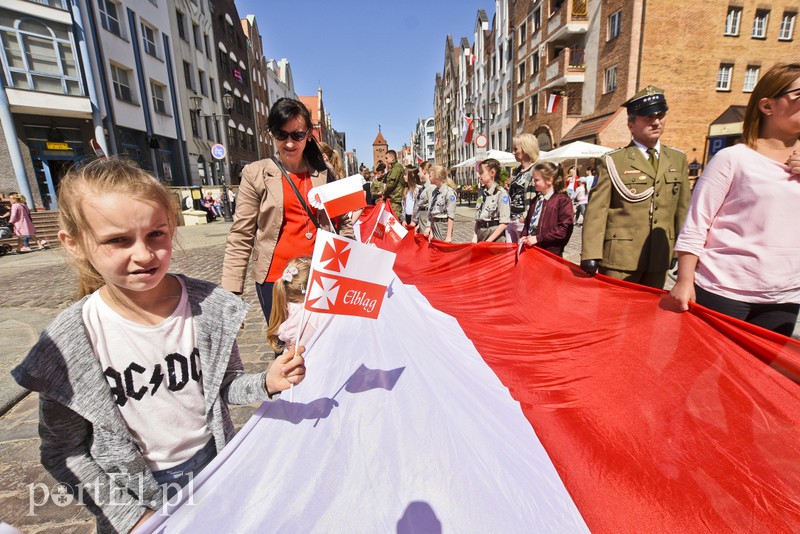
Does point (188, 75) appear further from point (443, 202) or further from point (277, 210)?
point (277, 210)

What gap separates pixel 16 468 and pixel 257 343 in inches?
85.4

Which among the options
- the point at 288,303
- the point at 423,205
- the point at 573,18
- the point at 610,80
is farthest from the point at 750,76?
the point at 288,303

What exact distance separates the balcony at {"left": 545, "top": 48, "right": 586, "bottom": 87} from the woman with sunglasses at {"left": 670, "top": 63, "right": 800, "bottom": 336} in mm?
24022

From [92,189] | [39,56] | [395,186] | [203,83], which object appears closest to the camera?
[92,189]

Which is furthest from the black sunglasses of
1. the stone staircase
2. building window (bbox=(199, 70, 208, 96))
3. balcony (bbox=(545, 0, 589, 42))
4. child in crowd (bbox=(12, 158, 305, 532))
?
building window (bbox=(199, 70, 208, 96))

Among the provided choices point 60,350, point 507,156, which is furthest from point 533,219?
point 507,156

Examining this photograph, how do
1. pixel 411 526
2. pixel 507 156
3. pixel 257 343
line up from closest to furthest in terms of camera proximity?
pixel 411 526, pixel 257 343, pixel 507 156

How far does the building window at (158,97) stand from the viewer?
21.6 meters

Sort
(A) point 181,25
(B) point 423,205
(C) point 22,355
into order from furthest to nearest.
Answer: (A) point 181,25
(B) point 423,205
(C) point 22,355

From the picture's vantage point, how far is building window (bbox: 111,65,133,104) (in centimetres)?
1872

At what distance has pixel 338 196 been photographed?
253 centimetres

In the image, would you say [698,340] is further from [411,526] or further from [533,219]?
[533,219]

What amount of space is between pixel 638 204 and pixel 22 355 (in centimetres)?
635

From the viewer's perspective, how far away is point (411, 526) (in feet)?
5.04
